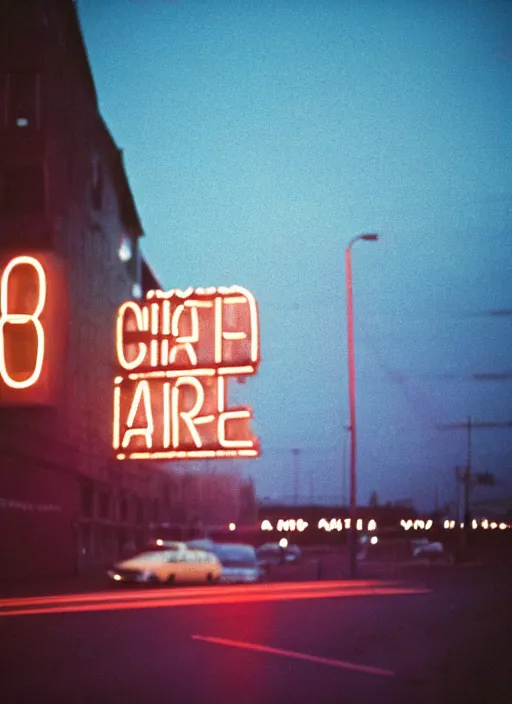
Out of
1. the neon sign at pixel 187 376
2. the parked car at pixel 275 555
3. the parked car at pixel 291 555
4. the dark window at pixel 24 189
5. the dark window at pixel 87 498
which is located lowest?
the parked car at pixel 291 555

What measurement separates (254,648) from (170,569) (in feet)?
61.7

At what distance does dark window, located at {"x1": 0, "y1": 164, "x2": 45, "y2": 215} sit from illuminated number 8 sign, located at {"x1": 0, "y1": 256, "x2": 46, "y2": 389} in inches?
323

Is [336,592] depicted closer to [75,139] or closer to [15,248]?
[15,248]

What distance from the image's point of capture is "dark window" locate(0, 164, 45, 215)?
3256 cm

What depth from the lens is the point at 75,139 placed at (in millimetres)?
36062

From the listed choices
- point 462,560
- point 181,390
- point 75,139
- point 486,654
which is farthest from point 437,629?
point 462,560

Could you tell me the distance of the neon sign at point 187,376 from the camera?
22.7 meters

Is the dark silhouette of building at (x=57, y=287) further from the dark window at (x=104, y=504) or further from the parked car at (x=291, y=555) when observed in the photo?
the parked car at (x=291, y=555)

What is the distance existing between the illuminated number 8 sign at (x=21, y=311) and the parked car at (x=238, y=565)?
11902 millimetres

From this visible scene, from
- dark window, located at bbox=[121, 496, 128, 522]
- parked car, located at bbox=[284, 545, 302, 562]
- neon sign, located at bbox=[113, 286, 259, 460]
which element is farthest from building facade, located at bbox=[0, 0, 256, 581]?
parked car, located at bbox=[284, 545, 302, 562]

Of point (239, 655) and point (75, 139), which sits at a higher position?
point (75, 139)

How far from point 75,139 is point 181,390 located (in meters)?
16.1

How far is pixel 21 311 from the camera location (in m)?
24.5

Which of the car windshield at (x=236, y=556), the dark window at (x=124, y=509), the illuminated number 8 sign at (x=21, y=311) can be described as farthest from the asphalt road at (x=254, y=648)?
the dark window at (x=124, y=509)
